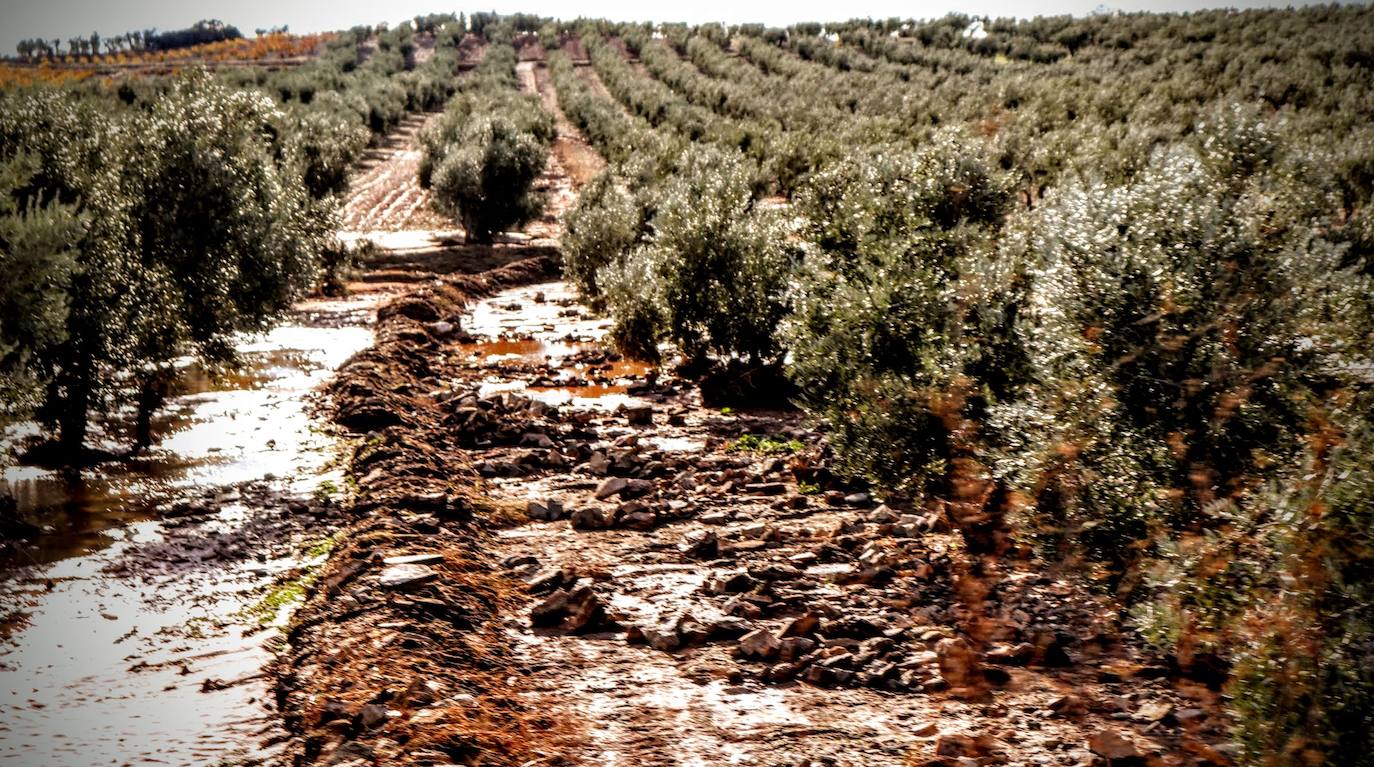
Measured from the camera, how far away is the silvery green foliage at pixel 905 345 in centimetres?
1445

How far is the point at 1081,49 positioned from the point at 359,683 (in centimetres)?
10069

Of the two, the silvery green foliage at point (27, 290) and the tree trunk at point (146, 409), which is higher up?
the silvery green foliage at point (27, 290)

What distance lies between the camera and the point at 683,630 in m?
11.4

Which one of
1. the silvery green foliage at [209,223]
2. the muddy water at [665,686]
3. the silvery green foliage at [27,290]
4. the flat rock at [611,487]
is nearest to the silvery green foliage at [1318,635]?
the muddy water at [665,686]

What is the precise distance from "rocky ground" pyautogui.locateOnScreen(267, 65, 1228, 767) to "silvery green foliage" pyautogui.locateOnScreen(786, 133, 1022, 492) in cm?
119

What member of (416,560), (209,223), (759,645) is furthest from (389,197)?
(759,645)

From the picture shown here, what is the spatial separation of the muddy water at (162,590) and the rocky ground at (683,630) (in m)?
0.77

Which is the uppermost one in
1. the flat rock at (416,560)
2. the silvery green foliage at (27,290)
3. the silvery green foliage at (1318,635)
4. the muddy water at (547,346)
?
the silvery green foliage at (27,290)

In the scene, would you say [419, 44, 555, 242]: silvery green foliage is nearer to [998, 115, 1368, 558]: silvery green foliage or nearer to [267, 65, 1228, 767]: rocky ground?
[267, 65, 1228, 767]: rocky ground

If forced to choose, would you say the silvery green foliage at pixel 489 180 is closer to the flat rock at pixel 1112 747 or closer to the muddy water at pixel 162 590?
the muddy water at pixel 162 590

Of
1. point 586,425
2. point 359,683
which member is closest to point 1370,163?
point 586,425

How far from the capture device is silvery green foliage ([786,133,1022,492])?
1445 centimetres

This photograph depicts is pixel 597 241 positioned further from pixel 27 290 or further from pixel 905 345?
pixel 27 290

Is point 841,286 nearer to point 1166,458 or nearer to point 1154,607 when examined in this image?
point 1166,458
